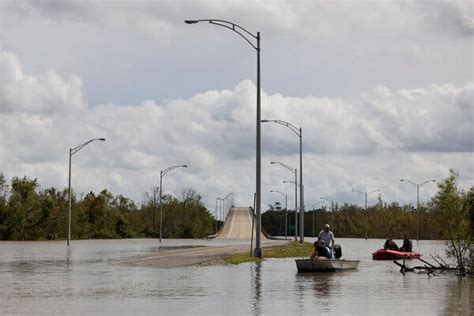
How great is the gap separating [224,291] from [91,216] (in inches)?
4034

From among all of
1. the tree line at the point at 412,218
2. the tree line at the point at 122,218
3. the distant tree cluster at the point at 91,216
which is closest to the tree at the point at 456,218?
the tree line at the point at 412,218

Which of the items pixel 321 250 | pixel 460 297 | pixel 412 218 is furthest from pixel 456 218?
pixel 412 218

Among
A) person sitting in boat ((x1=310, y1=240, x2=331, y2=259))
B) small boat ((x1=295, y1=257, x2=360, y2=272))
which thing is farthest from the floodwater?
person sitting in boat ((x1=310, y1=240, x2=331, y2=259))

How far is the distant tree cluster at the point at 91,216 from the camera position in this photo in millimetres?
105188

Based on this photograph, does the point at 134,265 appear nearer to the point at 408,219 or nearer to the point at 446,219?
the point at 446,219

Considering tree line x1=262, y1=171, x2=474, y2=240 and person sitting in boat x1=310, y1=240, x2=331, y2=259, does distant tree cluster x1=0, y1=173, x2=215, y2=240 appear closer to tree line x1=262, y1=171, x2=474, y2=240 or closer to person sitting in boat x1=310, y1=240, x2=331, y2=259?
tree line x1=262, y1=171, x2=474, y2=240

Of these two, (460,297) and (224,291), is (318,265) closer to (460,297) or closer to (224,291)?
(224,291)

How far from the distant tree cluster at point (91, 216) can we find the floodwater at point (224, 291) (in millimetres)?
66152

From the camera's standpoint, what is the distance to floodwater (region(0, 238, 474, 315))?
2227 cm

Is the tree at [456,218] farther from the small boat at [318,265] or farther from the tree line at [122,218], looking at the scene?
the tree line at [122,218]

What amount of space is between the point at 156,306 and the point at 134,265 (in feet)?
68.8

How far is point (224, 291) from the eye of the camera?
27.9 metres

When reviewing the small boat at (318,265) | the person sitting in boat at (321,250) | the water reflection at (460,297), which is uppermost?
the person sitting in boat at (321,250)

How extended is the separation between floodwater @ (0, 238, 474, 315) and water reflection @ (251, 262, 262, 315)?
0.02 m
